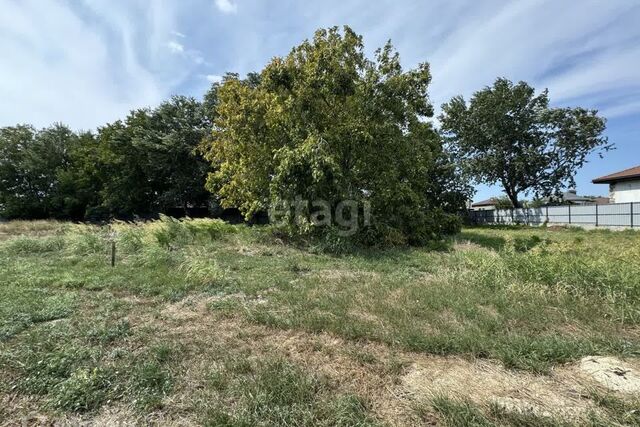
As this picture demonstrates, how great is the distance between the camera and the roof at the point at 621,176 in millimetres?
19247

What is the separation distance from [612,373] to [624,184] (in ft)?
79.1

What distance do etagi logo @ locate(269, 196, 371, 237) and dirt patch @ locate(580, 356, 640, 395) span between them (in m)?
7.60

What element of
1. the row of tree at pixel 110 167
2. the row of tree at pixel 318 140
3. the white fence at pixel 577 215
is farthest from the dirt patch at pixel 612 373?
the row of tree at pixel 110 167

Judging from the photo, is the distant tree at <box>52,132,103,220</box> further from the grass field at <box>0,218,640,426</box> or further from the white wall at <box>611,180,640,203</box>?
→ the white wall at <box>611,180,640,203</box>

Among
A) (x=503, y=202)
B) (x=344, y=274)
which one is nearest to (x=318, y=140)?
(x=344, y=274)

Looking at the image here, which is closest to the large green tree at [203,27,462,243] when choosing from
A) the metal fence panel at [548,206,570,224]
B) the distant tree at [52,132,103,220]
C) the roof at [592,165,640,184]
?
the metal fence panel at [548,206,570,224]

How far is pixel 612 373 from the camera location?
8.04ft

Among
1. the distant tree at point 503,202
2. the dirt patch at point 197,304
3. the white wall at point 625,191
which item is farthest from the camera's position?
the distant tree at point 503,202

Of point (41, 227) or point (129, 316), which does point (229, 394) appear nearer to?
point (129, 316)

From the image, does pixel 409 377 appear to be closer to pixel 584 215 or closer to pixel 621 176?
pixel 584 215

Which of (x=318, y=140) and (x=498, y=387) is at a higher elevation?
(x=318, y=140)

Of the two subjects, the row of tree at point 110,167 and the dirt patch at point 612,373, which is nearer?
the dirt patch at point 612,373

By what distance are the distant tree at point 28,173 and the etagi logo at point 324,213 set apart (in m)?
26.1

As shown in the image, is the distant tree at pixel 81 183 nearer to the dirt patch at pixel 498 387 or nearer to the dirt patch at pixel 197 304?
the dirt patch at pixel 197 304
